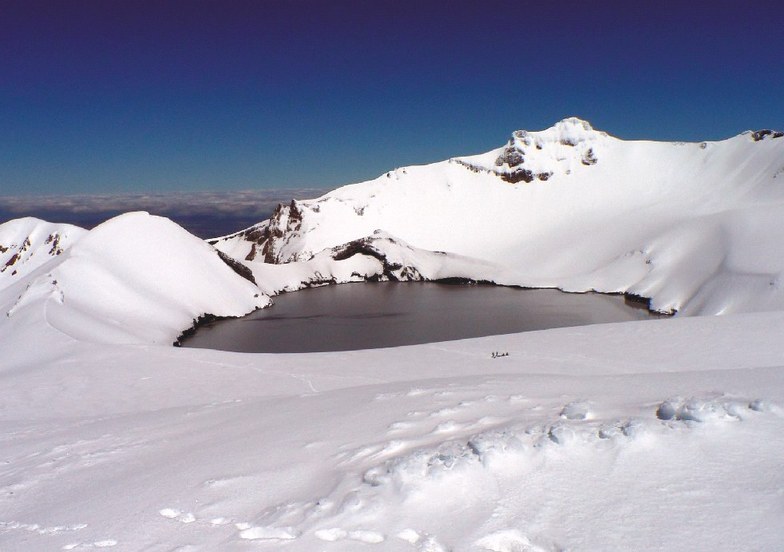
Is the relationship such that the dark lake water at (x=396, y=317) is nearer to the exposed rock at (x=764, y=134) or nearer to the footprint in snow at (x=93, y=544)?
the footprint in snow at (x=93, y=544)

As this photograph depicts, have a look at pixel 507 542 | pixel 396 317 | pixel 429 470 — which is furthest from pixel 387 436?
pixel 396 317

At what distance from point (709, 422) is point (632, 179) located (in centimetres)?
12349

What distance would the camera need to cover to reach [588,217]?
106688 mm

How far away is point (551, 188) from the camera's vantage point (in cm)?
12312

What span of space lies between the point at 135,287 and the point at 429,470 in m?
46.5

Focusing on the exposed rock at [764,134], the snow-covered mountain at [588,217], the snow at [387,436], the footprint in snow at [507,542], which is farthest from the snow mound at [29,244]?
the exposed rock at [764,134]

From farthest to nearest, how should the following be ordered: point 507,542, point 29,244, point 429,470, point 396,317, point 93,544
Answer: point 29,244, point 396,317, point 429,470, point 93,544, point 507,542

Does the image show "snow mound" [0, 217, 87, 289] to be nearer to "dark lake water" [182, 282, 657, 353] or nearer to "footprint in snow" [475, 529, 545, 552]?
"dark lake water" [182, 282, 657, 353]

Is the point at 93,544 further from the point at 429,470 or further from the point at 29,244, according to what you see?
the point at 29,244

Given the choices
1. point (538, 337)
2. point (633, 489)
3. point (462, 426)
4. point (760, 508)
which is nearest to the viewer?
point (760, 508)

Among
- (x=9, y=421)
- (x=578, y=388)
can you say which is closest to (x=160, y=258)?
(x=9, y=421)

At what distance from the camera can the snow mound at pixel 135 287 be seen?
35.4m

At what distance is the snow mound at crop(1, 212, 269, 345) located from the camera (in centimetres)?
3538

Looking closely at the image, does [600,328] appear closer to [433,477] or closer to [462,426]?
[462,426]
